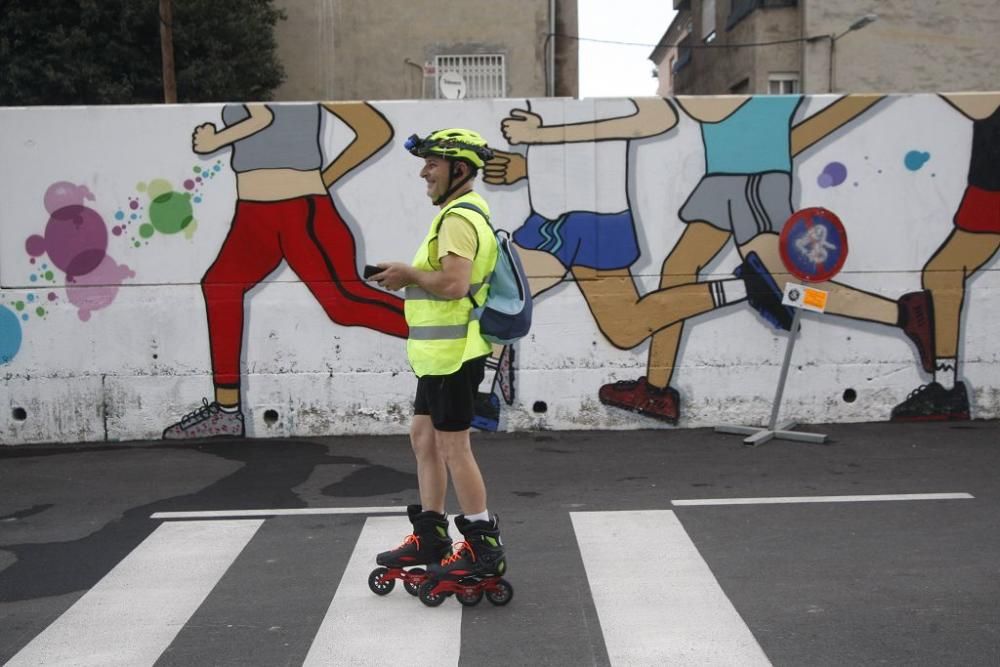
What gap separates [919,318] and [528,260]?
10.2 feet

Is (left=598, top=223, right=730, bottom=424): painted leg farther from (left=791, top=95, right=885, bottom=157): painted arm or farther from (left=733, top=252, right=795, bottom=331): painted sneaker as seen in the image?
(left=791, top=95, right=885, bottom=157): painted arm

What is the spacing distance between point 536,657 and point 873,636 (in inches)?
50.7

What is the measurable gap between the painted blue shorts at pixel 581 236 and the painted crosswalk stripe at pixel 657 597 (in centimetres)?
299

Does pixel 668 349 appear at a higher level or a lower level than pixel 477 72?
lower

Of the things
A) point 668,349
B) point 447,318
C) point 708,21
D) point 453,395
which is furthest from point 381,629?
point 708,21

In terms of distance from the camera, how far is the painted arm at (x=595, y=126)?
27.4ft

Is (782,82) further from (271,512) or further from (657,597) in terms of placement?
(657,597)

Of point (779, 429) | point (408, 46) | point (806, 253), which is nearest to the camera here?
point (806, 253)

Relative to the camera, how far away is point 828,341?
28.0 feet

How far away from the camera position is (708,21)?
3045 cm

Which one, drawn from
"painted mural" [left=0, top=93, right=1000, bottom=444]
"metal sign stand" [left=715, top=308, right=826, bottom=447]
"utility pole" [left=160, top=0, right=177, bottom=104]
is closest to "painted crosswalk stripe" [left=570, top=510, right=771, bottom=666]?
"metal sign stand" [left=715, top=308, right=826, bottom=447]

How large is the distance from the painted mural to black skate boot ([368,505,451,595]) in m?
3.65

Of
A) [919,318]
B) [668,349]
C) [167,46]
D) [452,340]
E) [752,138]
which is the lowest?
[668,349]

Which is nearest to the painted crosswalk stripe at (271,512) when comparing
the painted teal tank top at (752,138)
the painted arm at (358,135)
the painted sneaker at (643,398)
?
the painted sneaker at (643,398)
